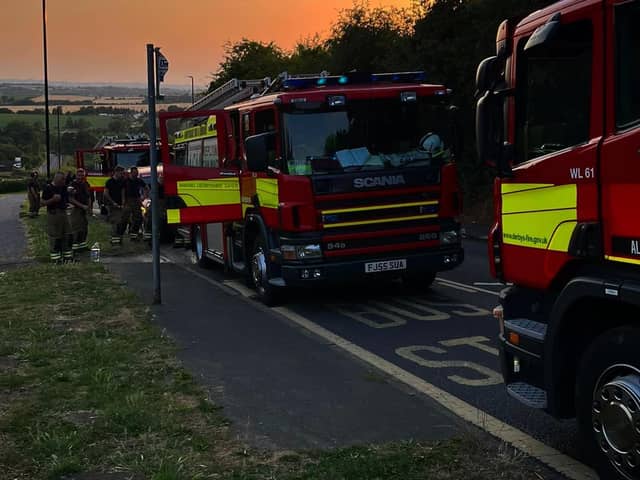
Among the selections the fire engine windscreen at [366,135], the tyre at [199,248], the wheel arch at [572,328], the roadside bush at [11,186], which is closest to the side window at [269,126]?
the fire engine windscreen at [366,135]

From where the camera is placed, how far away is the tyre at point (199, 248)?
47.5 feet

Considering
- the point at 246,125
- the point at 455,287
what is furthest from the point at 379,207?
the point at 246,125

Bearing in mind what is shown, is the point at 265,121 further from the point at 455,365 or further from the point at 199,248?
the point at 199,248

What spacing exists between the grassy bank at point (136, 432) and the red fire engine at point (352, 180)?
2.10 meters

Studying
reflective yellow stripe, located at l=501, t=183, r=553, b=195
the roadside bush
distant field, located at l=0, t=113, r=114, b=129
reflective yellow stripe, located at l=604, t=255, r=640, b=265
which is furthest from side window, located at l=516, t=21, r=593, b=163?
distant field, located at l=0, t=113, r=114, b=129

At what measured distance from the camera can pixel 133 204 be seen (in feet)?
64.0

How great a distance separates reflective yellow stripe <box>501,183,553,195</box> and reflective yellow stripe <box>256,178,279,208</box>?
15.9 feet

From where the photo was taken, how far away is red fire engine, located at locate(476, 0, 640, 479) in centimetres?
393

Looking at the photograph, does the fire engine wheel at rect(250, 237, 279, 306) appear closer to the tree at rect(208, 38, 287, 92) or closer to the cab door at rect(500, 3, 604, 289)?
the cab door at rect(500, 3, 604, 289)

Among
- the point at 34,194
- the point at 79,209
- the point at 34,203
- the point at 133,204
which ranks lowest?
the point at 79,209

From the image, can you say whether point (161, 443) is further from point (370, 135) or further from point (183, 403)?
point (370, 135)

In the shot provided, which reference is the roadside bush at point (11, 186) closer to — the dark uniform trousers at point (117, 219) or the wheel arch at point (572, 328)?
the dark uniform trousers at point (117, 219)

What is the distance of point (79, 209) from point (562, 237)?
46.0ft

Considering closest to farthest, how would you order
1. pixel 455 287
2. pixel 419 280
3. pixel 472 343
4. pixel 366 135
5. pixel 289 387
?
1. pixel 289 387
2. pixel 472 343
3. pixel 366 135
4. pixel 419 280
5. pixel 455 287
